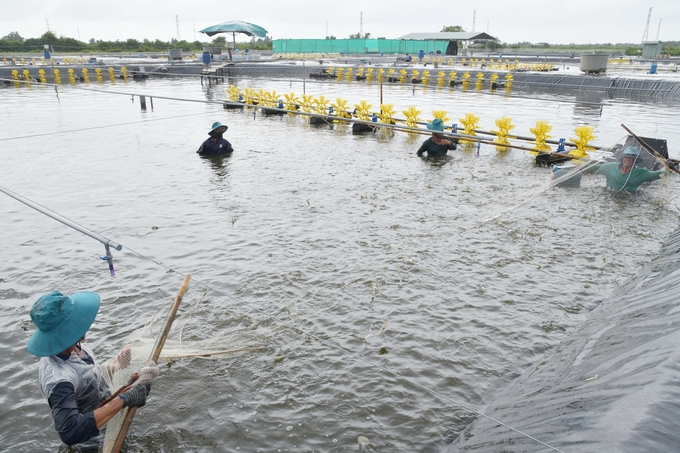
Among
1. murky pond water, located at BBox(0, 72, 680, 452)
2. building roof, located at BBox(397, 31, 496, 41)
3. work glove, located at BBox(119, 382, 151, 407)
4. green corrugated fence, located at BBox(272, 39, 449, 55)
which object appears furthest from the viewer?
green corrugated fence, located at BBox(272, 39, 449, 55)

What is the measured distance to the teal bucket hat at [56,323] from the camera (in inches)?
122

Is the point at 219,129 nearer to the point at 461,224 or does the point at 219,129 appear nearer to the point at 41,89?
the point at 461,224

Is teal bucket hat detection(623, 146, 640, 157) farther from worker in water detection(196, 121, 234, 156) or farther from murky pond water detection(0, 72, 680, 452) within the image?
worker in water detection(196, 121, 234, 156)

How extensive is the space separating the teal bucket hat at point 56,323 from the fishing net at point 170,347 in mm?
616

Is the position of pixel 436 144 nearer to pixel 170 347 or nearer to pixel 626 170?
pixel 626 170

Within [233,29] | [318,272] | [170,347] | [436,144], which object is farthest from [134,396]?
[233,29]

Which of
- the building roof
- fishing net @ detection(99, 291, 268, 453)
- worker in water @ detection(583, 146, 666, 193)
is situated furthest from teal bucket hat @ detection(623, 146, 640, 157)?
the building roof

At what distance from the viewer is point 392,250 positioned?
25.0ft

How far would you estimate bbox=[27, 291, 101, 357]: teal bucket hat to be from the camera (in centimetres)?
311

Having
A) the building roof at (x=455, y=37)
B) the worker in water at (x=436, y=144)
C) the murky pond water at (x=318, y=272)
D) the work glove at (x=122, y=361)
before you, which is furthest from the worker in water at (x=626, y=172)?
the building roof at (x=455, y=37)

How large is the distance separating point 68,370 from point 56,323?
378mm

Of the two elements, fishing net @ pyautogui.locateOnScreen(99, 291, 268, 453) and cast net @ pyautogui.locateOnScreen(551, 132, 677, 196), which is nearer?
fishing net @ pyautogui.locateOnScreen(99, 291, 268, 453)

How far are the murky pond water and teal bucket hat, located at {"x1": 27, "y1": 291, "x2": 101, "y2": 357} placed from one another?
1.41 meters

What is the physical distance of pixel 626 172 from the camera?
33.1 feet
